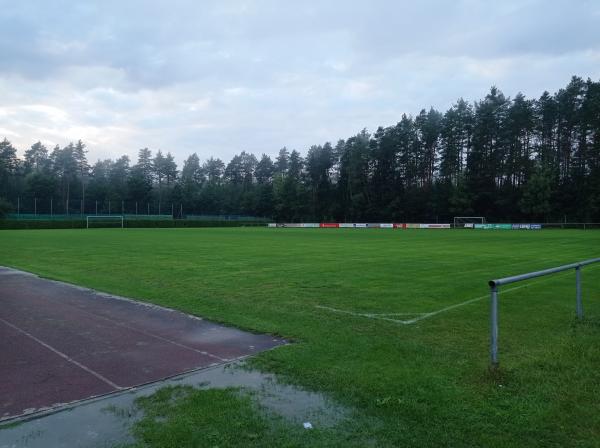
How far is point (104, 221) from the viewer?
239 ft

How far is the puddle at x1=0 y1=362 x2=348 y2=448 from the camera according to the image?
3.63m

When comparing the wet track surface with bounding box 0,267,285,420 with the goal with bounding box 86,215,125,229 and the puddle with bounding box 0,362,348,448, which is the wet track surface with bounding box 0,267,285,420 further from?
the goal with bounding box 86,215,125,229

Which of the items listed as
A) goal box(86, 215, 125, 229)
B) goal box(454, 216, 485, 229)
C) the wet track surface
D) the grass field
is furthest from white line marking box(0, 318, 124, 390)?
goal box(454, 216, 485, 229)

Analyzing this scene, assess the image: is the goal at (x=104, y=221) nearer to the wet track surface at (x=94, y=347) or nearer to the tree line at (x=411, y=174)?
the tree line at (x=411, y=174)

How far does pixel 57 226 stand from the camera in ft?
211

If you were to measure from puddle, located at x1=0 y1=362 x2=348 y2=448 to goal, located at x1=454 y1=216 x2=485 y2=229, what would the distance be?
238 ft

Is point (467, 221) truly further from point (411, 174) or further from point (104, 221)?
point (104, 221)

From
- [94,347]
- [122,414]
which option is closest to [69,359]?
[94,347]

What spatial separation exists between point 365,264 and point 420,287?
17.1 feet

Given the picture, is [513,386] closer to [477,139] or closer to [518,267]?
[518,267]

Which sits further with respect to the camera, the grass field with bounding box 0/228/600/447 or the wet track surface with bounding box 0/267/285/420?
the wet track surface with bounding box 0/267/285/420

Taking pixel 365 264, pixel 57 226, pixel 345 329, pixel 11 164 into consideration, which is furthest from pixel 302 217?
pixel 345 329

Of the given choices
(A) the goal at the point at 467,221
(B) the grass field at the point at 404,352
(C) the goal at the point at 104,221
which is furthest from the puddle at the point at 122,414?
(A) the goal at the point at 467,221

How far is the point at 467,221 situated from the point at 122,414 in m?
79.8
